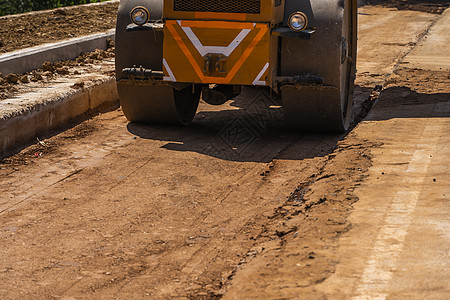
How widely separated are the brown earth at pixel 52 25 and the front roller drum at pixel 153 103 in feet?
10.4

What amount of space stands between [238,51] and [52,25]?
23.2ft

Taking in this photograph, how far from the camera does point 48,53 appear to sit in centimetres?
1130

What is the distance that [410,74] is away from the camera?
39.2ft

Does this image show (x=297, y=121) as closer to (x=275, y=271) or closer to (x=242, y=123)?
(x=242, y=123)

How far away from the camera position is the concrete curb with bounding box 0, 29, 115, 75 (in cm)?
1037

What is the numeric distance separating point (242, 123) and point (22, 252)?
4.65 m

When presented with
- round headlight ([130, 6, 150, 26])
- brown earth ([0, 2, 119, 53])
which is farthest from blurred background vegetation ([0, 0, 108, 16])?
round headlight ([130, 6, 150, 26])

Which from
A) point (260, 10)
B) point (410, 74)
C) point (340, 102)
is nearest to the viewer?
point (260, 10)

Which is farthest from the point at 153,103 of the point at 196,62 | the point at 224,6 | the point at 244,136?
A: the point at 224,6

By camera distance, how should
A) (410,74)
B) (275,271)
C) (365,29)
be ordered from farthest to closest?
(365,29) < (410,74) < (275,271)

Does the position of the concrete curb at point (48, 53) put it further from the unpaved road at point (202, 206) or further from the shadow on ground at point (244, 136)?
the shadow on ground at point (244, 136)

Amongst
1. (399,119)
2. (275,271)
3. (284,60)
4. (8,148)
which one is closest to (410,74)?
(399,119)

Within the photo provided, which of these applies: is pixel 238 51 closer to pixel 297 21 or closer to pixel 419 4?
pixel 297 21

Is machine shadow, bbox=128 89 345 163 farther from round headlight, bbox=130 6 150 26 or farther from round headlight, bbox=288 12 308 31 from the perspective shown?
round headlight, bbox=130 6 150 26
